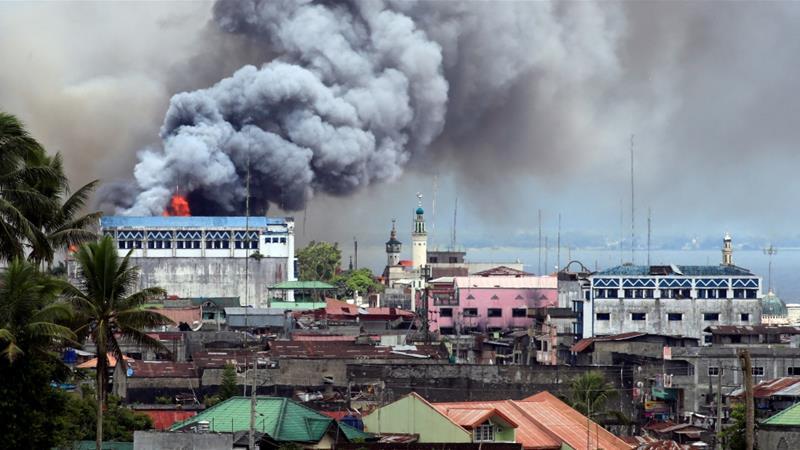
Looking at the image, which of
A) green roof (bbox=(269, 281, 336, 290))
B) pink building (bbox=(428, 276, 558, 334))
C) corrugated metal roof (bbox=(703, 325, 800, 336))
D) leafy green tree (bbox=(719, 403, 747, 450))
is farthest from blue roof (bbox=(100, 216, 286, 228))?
leafy green tree (bbox=(719, 403, 747, 450))

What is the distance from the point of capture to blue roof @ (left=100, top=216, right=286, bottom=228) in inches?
5315

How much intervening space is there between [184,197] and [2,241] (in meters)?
111

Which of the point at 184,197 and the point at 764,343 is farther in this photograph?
the point at 184,197

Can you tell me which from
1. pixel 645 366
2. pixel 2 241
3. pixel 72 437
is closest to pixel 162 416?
pixel 72 437

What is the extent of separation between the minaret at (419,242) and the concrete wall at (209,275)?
117ft

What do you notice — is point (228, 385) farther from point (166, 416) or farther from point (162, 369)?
point (166, 416)

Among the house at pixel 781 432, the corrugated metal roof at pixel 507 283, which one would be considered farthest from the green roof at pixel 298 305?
the house at pixel 781 432

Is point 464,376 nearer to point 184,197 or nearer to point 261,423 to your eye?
point 261,423

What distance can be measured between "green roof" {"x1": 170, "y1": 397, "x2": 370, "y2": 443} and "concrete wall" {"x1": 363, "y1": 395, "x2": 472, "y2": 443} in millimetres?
1603

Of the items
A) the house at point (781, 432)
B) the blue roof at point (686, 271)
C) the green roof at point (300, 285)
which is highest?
the blue roof at point (686, 271)

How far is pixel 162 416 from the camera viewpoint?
169 ft

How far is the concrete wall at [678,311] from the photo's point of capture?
328ft

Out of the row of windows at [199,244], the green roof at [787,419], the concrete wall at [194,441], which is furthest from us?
the row of windows at [199,244]

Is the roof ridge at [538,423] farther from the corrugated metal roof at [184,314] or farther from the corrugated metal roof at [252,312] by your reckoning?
the corrugated metal roof at [184,314]
